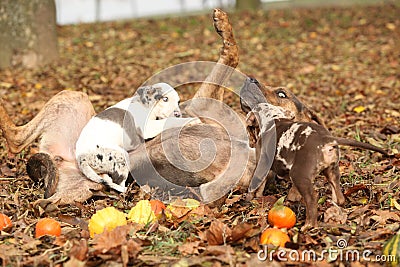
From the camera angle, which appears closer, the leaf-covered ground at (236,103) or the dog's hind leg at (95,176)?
the leaf-covered ground at (236,103)

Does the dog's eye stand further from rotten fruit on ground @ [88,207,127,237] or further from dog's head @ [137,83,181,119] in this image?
rotten fruit on ground @ [88,207,127,237]

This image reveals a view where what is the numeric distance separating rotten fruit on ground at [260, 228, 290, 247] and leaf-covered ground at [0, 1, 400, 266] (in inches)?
2.7

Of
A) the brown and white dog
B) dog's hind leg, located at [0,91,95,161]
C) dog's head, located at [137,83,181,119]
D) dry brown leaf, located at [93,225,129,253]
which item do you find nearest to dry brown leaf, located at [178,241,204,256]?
dry brown leaf, located at [93,225,129,253]

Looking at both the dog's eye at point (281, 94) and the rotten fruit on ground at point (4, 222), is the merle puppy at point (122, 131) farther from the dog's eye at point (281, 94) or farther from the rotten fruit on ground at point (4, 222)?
the rotten fruit on ground at point (4, 222)

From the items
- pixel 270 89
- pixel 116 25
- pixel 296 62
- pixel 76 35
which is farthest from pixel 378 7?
pixel 270 89

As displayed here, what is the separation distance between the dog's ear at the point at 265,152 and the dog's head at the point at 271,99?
44 centimetres

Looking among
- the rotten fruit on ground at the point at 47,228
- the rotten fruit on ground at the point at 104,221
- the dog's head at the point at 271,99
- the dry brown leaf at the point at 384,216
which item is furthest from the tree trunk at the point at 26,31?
the dry brown leaf at the point at 384,216

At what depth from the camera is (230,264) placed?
3199 millimetres

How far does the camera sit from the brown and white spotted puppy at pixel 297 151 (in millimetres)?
3609

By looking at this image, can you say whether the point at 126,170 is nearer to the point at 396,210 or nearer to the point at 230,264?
the point at 230,264

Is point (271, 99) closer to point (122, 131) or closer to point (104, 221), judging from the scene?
point (122, 131)

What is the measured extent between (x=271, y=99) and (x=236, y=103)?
3.23 meters

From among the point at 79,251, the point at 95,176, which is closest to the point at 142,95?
the point at 95,176

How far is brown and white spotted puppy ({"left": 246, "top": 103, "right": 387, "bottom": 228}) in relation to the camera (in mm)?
3609
